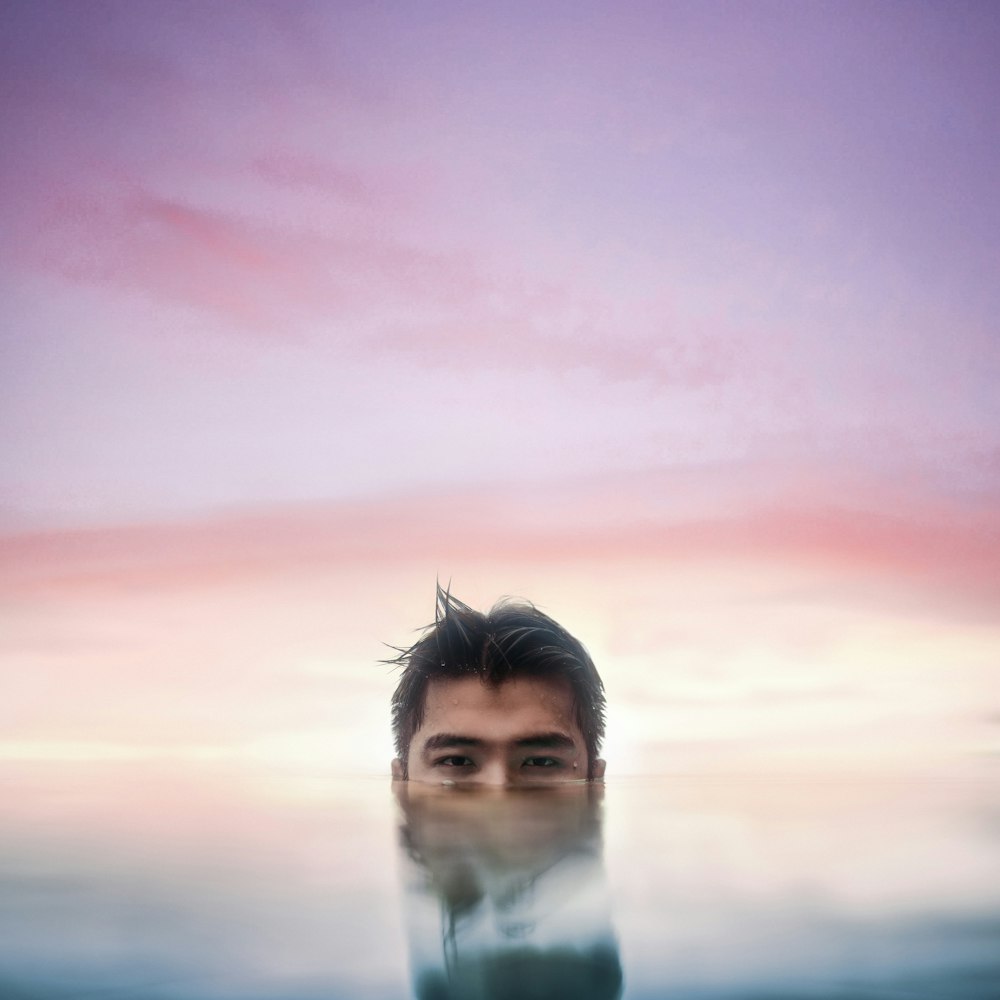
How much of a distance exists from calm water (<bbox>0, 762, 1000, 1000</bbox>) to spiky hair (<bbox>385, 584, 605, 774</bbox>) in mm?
2493

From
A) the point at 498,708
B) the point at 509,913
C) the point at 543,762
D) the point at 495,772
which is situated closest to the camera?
the point at 509,913

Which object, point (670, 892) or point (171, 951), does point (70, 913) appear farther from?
point (670, 892)

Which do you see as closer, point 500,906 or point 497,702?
point 500,906

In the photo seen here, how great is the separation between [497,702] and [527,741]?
37cm

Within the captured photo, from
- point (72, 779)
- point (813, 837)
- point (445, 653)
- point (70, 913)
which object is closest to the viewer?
point (70, 913)

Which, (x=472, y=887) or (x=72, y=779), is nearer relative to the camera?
(x=472, y=887)

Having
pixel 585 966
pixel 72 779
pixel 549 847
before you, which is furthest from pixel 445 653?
pixel 585 966

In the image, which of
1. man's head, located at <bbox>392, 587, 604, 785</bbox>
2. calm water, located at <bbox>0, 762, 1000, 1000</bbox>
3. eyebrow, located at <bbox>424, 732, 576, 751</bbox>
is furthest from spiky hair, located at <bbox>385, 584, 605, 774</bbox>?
calm water, located at <bbox>0, 762, 1000, 1000</bbox>

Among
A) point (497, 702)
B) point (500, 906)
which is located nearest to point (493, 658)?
point (497, 702)

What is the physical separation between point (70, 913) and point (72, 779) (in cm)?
305

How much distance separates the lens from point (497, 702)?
4109 millimetres

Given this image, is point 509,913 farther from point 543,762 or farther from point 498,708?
point 498,708

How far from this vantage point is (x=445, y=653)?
14.6 ft

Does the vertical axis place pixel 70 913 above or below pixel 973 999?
above
